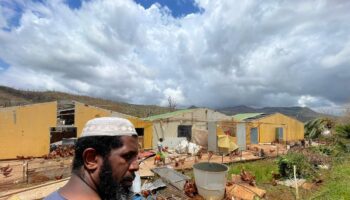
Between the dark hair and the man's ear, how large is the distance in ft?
0.05

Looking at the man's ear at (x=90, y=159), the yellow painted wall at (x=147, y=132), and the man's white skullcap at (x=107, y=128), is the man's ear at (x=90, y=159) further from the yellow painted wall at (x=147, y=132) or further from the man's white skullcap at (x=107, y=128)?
the yellow painted wall at (x=147, y=132)

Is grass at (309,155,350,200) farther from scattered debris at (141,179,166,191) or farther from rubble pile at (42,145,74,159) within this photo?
rubble pile at (42,145,74,159)

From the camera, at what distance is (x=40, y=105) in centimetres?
2097

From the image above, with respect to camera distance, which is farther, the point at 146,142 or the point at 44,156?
the point at 146,142

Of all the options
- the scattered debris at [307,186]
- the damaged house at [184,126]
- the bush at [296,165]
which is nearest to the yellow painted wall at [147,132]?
the damaged house at [184,126]

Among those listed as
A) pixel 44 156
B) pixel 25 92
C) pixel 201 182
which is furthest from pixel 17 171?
pixel 25 92

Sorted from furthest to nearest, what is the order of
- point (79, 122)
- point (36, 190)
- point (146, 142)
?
point (146, 142) → point (79, 122) → point (36, 190)

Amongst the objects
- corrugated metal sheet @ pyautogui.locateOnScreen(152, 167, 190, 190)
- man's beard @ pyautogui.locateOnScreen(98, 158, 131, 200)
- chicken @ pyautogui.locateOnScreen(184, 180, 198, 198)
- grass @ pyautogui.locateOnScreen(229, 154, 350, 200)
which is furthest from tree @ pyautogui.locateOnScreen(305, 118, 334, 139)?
man's beard @ pyautogui.locateOnScreen(98, 158, 131, 200)

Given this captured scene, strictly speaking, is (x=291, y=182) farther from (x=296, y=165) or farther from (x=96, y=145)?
(x=96, y=145)

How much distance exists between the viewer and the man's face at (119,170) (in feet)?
4.46

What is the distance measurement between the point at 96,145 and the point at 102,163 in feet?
0.28

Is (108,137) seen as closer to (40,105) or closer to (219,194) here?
(219,194)

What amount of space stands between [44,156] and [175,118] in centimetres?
1102

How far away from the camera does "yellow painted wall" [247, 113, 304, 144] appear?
1287 inches
